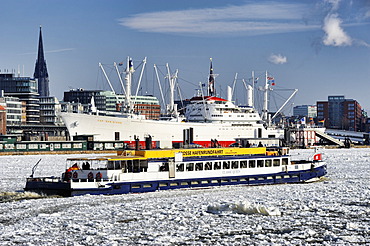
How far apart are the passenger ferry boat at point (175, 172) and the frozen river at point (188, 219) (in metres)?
1.32

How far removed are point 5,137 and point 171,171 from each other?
87.4m

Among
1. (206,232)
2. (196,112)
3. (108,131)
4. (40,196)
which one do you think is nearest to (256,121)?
(196,112)

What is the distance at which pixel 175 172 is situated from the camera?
44.5m

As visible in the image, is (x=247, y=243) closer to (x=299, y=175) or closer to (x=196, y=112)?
(x=299, y=175)

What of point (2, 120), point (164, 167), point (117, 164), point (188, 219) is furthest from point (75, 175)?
point (2, 120)

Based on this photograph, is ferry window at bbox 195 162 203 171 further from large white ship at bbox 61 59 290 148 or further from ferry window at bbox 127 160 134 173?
large white ship at bbox 61 59 290 148

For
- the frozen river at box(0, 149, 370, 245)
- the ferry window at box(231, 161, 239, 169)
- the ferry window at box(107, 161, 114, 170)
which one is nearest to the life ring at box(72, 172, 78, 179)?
the ferry window at box(107, 161, 114, 170)

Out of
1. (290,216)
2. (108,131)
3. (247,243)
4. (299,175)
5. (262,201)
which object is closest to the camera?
(247,243)

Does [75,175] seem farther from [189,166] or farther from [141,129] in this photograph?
[141,129]

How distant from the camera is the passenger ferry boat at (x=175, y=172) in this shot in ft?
135

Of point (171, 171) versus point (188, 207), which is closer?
point (188, 207)

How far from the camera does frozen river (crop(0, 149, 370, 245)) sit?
2573 centimetres

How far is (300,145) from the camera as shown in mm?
165125

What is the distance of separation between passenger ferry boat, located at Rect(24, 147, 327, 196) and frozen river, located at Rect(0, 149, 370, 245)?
132 cm
